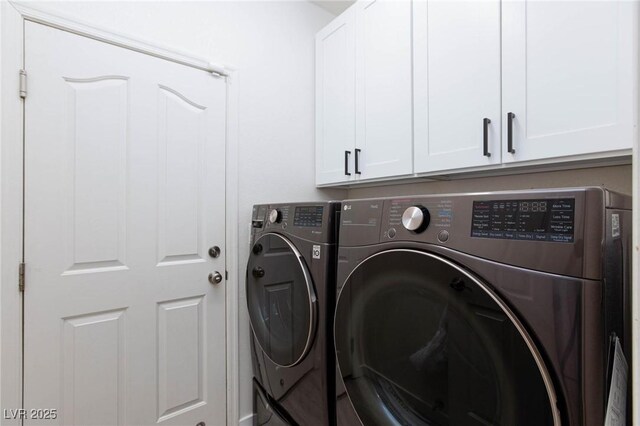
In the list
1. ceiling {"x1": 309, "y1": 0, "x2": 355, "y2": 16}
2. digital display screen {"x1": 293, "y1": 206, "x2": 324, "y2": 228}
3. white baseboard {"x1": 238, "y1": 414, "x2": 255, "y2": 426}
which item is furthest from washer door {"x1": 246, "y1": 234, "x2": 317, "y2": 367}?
ceiling {"x1": 309, "y1": 0, "x2": 355, "y2": 16}

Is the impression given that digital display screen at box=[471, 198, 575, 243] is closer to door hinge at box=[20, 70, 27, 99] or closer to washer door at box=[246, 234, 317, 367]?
washer door at box=[246, 234, 317, 367]

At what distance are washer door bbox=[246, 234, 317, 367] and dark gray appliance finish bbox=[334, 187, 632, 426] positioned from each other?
0.84 ft

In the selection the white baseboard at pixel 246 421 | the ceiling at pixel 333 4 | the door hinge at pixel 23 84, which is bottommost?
the white baseboard at pixel 246 421

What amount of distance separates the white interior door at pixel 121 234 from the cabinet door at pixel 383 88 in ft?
2.43

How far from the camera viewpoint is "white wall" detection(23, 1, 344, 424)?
1561mm

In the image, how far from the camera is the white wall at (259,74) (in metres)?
1.56

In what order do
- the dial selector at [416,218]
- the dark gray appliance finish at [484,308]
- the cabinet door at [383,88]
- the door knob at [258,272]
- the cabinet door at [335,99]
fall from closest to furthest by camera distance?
the dark gray appliance finish at [484,308]
the dial selector at [416,218]
the cabinet door at [383,88]
the door knob at [258,272]
the cabinet door at [335,99]

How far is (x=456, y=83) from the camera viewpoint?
1241 mm

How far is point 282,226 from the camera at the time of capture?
142cm

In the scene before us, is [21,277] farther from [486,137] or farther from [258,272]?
[486,137]

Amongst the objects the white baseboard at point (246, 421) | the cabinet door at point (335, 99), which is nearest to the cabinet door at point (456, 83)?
the cabinet door at point (335, 99)

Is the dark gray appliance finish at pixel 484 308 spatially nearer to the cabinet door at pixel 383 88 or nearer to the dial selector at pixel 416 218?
the dial selector at pixel 416 218

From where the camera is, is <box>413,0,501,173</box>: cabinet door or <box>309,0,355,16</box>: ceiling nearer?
<box>413,0,501,173</box>: cabinet door

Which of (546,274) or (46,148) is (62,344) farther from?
(546,274)
